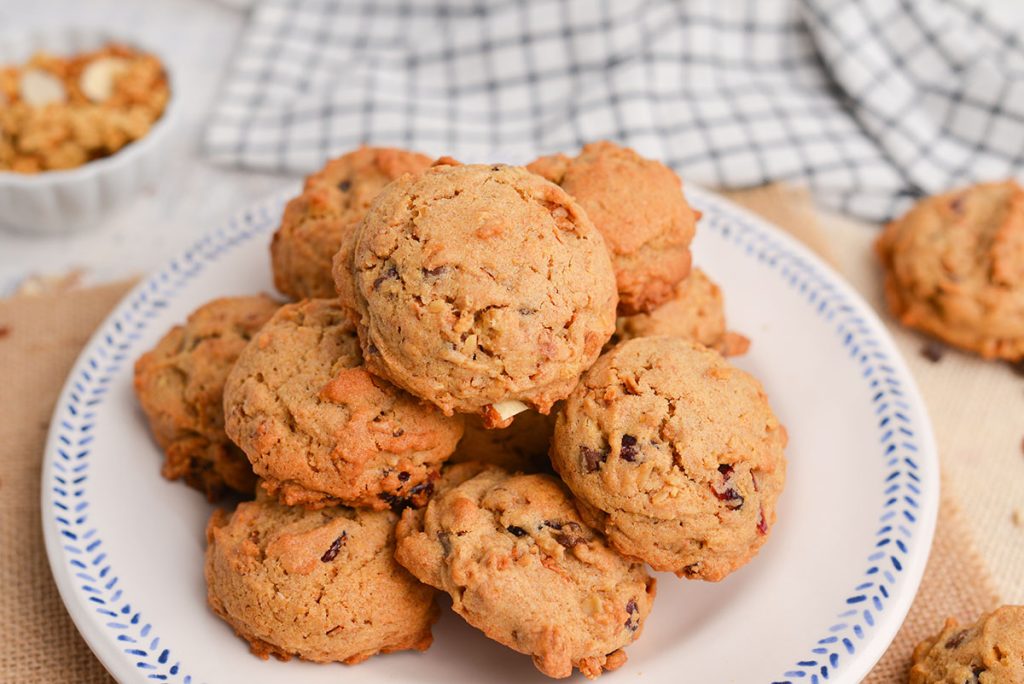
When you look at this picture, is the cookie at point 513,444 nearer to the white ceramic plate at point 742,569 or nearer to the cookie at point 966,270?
the white ceramic plate at point 742,569

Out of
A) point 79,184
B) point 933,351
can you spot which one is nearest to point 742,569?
point 933,351

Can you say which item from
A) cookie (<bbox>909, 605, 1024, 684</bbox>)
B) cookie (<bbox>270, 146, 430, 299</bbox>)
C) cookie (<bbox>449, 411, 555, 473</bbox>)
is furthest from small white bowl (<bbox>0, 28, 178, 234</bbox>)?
cookie (<bbox>909, 605, 1024, 684</bbox>)

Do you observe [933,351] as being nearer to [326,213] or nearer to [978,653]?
[978,653]

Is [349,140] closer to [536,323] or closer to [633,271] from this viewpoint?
[633,271]

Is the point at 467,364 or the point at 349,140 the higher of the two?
the point at 467,364

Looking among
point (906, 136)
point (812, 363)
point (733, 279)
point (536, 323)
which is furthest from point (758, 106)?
point (536, 323)

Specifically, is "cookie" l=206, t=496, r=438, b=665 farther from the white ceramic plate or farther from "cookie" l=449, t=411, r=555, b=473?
"cookie" l=449, t=411, r=555, b=473

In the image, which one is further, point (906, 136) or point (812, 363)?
point (906, 136)
